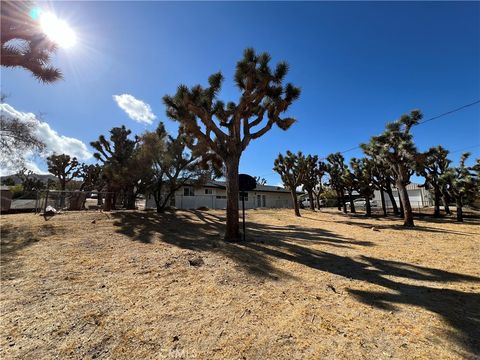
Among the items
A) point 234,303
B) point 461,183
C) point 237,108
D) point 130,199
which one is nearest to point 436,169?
point 461,183

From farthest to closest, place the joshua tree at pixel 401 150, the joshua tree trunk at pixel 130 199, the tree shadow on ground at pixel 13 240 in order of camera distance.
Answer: the joshua tree trunk at pixel 130 199
the joshua tree at pixel 401 150
the tree shadow on ground at pixel 13 240

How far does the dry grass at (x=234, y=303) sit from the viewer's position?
2568 millimetres

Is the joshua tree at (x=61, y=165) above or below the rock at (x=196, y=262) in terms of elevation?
above

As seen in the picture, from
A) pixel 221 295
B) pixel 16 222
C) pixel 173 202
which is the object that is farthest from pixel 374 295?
pixel 173 202

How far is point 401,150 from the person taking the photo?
45.3 feet

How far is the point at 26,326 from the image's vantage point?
299 centimetres

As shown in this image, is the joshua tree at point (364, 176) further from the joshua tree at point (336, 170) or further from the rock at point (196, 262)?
the rock at point (196, 262)

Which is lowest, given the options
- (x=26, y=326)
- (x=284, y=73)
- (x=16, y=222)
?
(x=26, y=326)

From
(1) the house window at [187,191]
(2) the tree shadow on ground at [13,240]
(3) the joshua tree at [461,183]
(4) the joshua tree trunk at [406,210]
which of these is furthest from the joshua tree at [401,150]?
(1) the house window at [187,191]

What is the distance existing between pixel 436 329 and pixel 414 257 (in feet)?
14.5

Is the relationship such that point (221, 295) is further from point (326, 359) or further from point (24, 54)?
point (24, 54)

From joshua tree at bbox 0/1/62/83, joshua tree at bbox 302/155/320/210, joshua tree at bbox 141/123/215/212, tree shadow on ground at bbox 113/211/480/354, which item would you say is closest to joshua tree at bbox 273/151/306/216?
joshua tree at bbox 302/155/320/210

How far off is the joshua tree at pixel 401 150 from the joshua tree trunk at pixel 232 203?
35.7ft

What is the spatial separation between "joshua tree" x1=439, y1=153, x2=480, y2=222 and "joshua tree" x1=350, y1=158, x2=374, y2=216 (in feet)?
16.7
